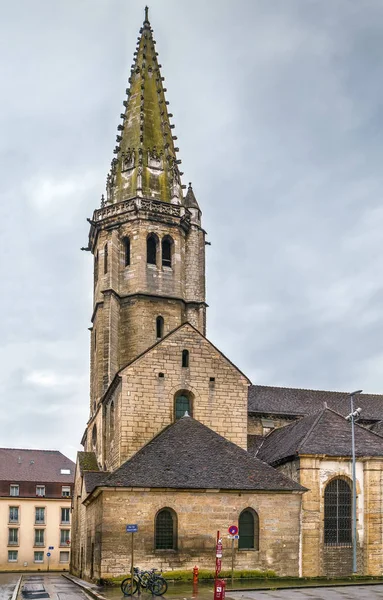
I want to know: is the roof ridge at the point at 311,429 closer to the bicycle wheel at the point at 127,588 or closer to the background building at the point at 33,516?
the bicycle wheel at the point at 127,588

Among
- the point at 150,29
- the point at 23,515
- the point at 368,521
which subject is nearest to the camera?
the point at 368,521

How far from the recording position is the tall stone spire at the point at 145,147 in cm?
4725

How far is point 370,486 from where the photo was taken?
1296 inches

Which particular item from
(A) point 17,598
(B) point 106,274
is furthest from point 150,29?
(A) point 17,598

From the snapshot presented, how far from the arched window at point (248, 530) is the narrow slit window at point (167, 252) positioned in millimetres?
19205

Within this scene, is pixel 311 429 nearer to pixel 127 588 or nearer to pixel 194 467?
pixel 194 467

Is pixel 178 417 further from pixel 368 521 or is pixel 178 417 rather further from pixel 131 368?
pixel 368 521

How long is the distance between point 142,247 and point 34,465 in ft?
123

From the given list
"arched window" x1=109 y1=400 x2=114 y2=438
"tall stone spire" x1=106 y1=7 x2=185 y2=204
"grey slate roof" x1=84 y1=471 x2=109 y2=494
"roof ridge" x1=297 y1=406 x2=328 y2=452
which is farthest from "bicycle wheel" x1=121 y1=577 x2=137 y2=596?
"tall stone spire" x1=106 y1=7 x2=185 y2=204

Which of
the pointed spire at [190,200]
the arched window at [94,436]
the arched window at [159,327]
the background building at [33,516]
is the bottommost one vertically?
the background building at [33,516]

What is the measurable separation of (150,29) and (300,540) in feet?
129

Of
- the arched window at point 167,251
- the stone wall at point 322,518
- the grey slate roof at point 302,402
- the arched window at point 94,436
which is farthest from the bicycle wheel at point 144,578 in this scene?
the arched window at point 167,251

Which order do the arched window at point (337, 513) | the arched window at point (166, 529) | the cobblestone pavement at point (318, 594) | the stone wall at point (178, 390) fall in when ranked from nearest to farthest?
the cobblestone pavement at point (318, 594)
the arched window at point (166, 529)
the arched window at point (337, 513)
the stone wall at point (178, 390)

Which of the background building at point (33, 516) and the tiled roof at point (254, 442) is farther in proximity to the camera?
the background building at point (33, 516)
